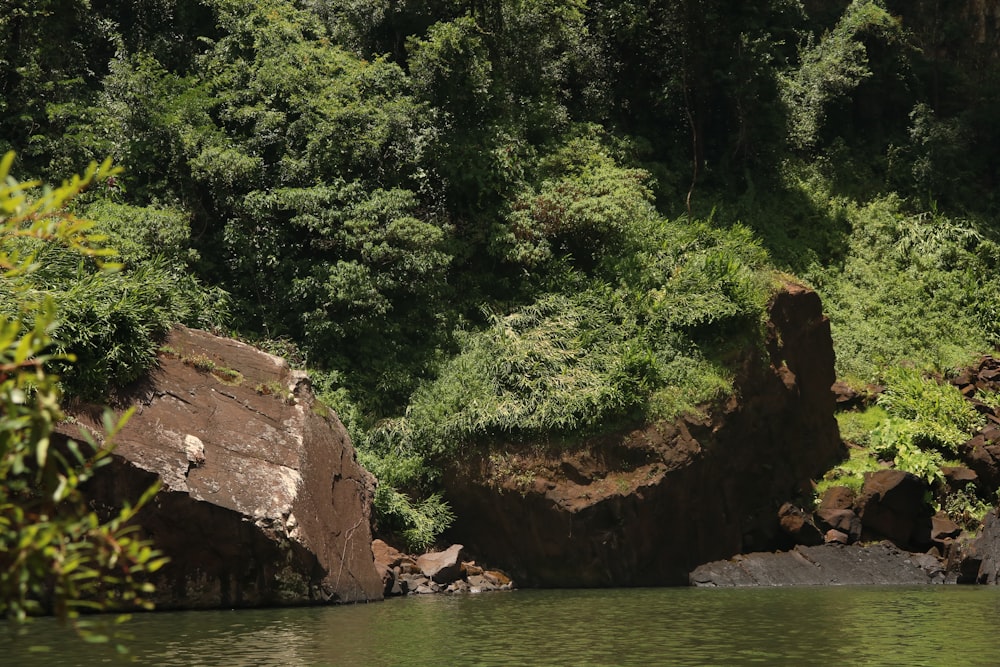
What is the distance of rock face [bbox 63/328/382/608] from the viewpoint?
1441 cm

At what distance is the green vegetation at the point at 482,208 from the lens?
20.0 metres

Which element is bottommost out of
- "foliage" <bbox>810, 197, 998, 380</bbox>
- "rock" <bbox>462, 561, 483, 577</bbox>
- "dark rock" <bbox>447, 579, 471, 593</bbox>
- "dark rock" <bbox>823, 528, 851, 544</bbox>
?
"dark rock" <bbox>447, 579, 471, 593</bbox>

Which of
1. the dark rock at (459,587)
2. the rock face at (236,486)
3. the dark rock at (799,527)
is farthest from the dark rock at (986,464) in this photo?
the rock face at (236,486)

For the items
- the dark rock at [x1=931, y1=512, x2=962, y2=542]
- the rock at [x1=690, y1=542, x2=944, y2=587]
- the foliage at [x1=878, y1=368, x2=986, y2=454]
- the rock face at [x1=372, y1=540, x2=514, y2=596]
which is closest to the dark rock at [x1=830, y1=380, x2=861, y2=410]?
the foliage at [x1=878, y1=368, x2=986, y2=454]

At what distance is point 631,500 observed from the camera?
→ 18.9 metres

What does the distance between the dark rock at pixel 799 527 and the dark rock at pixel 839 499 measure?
0.54 metres

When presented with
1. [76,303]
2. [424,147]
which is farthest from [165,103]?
[76,303]

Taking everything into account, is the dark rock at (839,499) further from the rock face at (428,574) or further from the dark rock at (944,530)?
the rock face at (428,574)

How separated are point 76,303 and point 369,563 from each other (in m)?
5.90

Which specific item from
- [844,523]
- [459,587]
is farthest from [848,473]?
[459,587]

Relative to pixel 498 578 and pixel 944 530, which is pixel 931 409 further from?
pixel 498 578

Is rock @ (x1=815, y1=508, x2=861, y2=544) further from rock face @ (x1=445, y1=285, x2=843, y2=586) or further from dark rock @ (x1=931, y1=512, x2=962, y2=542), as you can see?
dark rock @ (x1=931, y1=512, x2=962, y2=542)

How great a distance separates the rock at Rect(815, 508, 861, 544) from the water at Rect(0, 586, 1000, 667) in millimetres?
3202

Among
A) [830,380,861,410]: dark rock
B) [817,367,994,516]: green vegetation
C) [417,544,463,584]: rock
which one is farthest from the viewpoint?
[830,380,861,410]: dark rock
